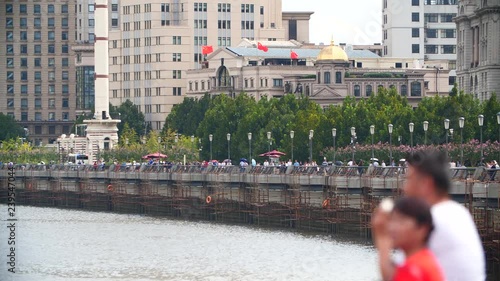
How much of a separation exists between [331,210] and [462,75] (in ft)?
343

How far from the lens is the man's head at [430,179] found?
13469mm

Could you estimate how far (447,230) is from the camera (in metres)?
13.4

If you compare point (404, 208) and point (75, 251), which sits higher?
point (404, 208)

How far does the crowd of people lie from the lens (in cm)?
1244

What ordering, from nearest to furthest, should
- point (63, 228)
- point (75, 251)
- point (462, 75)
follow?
1. point (75, 251)
2. point (63, 228)
3. point (462, 75)

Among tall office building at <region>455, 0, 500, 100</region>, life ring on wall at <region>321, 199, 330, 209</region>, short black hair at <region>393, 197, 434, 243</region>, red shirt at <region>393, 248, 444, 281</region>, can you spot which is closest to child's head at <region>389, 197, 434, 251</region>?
short black hair at <region>393, 197, 434, 243</region>

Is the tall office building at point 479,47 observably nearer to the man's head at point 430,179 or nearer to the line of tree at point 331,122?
the line of tree at point 331,122

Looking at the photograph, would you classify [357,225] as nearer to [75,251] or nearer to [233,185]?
[75,251]

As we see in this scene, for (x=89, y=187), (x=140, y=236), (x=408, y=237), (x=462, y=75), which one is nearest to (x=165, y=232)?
(x=140, y=236)

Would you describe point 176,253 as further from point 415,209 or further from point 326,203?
point 415,209

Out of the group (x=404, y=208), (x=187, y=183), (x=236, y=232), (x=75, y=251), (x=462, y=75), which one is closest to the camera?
(x=404, y=208)

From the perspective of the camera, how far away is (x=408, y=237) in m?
12.6

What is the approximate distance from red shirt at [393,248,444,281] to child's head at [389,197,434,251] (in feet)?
0.49

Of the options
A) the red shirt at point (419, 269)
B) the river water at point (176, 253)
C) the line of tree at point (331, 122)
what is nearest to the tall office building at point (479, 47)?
the line of tree at point (331, 122)
